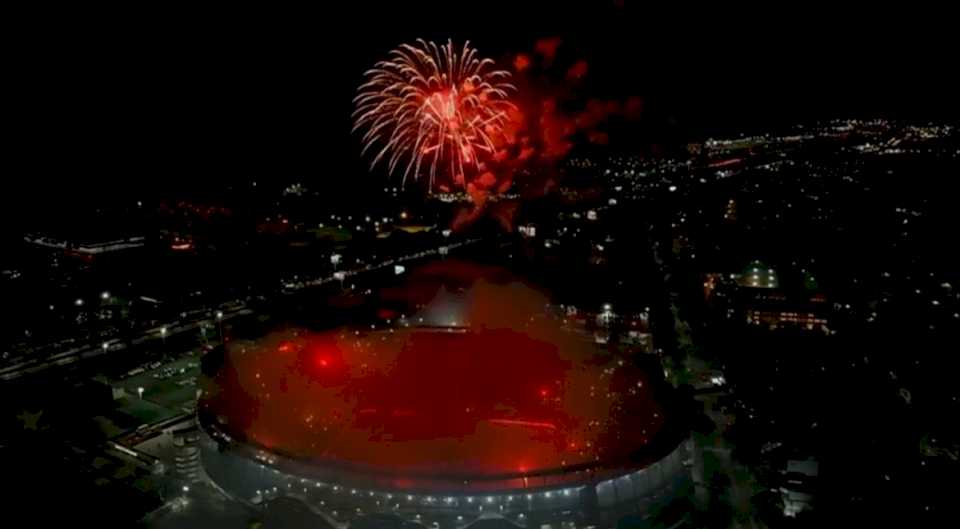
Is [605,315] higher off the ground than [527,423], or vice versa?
[605,315]

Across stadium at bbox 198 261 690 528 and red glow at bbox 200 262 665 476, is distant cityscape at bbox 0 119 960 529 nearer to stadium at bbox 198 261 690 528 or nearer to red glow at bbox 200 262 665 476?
stadium at bbox 198 261 690 528

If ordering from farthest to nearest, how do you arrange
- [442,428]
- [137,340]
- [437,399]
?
[137,340]
[437,399]
[442,428]

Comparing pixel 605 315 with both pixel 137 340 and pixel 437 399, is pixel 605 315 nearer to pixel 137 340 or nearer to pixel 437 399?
pixel 437 399

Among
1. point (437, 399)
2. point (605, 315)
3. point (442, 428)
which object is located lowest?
point (442, 428)

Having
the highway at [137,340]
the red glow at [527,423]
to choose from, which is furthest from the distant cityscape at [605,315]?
the red glow at [527,423]

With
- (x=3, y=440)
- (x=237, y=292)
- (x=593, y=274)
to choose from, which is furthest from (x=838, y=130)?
(x=3, y=440)

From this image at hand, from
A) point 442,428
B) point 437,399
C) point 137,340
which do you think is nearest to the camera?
point 442,428

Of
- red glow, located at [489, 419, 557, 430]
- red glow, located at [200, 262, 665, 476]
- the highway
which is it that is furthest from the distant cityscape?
red glow, located at [489, 419, 557, 430]

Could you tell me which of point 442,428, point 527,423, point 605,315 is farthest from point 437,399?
point 605,315
